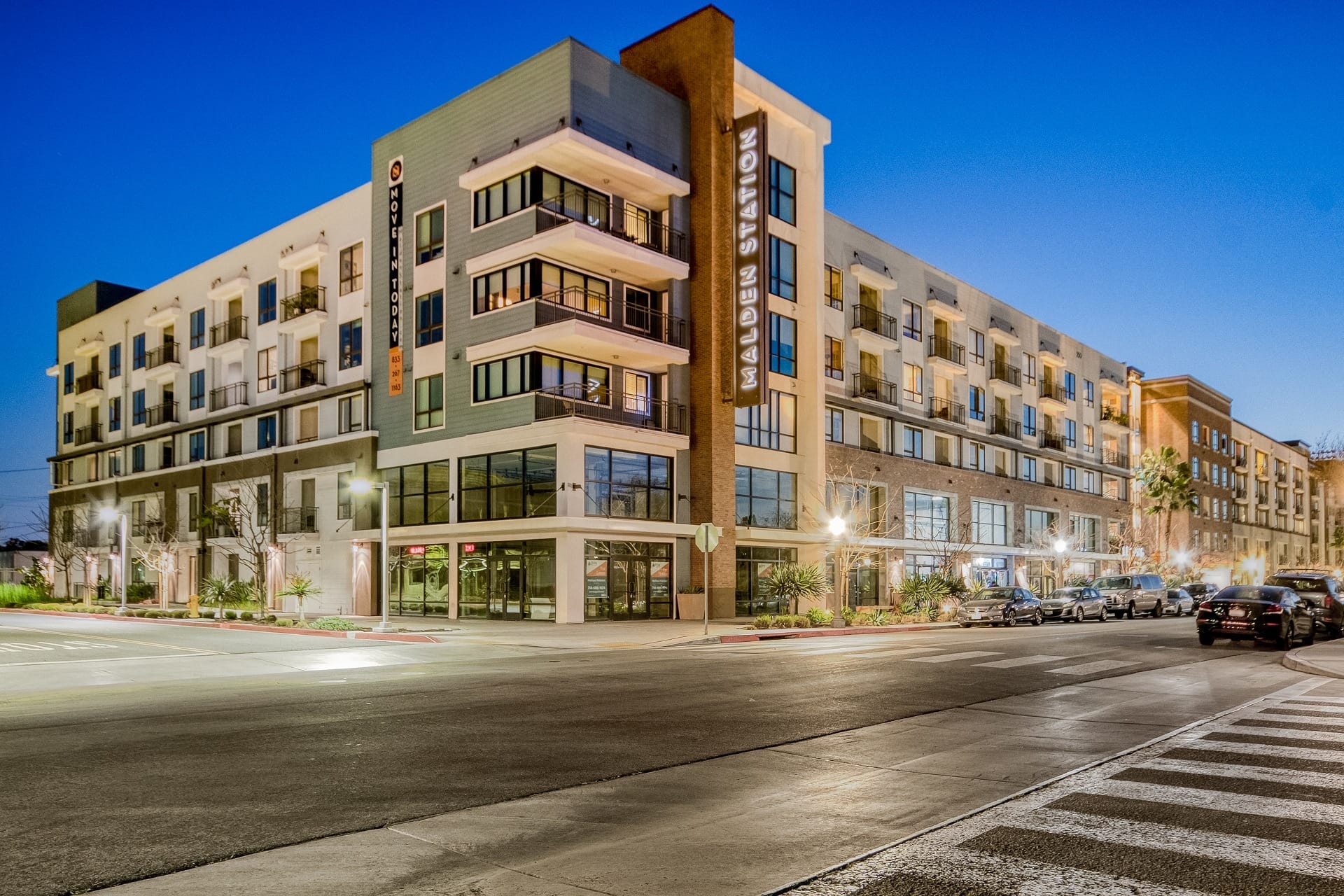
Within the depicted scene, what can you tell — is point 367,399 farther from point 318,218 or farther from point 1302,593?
point 1302,593

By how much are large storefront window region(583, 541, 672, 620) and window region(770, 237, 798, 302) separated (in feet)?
40.3

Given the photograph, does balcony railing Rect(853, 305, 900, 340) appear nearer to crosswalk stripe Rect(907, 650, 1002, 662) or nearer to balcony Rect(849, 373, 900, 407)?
balcony Rect(849, 373, 900, 407)

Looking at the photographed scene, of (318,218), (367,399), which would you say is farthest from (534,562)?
(318,218)

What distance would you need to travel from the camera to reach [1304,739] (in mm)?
10477

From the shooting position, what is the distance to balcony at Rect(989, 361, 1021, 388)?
5958cm

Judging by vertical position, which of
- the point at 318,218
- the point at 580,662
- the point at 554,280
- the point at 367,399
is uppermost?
the point at 318,218

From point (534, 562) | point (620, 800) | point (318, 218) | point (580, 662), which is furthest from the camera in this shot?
point (318, 218)

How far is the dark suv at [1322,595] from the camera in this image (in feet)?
85.5

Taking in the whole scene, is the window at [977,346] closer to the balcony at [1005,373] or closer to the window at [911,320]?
the balcony at [1005,373]

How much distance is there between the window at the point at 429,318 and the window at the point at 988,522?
31677 mm

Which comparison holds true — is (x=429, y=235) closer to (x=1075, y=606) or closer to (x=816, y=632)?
(x=816, y=632)

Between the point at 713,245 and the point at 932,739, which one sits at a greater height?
the point at 713,245

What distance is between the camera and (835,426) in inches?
1812

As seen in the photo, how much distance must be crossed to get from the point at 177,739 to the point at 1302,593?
28045mm
